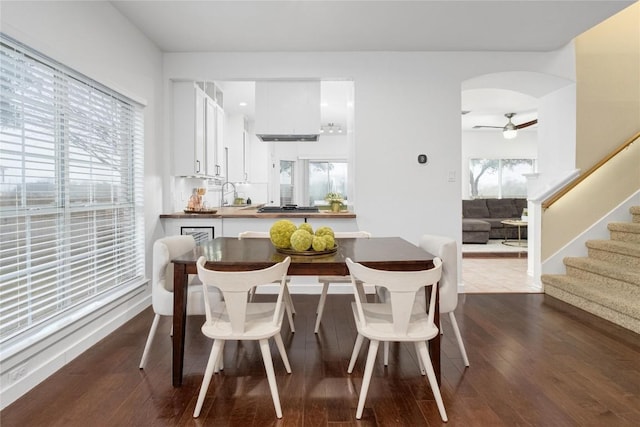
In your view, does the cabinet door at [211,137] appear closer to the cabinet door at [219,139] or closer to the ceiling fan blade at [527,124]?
the cabinet door at [219,139]

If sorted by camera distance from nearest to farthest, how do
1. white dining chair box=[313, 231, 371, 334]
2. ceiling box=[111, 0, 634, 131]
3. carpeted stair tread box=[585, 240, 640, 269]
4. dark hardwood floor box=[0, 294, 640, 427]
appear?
dark hardwood floor box=[0, 294, 640, 427]
white dining chair box=[313, 231, 371, 334]
ceiling box=[111, 0, 634, 131]
carpeted stair tread box=[585, 240, 640, 269]

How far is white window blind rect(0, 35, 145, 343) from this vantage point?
2.05 meters

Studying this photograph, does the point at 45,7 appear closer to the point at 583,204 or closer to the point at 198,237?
the point at 198,237

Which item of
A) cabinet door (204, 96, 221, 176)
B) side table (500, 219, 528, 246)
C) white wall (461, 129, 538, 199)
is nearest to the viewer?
cabinet door (204, 96, 221, 176)

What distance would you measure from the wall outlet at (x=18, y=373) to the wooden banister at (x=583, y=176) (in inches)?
187

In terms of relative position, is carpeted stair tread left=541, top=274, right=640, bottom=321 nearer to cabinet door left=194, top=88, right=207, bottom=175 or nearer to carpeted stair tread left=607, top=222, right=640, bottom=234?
carpeted stair tread left=607, top=222, right=640, bottom=234

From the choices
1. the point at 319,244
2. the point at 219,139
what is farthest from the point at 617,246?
the point at 219,139

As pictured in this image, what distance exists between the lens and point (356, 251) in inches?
90.7

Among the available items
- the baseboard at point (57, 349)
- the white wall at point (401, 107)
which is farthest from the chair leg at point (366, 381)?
the white wall at point (401, 107)

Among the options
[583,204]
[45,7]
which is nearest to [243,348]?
[45,7]

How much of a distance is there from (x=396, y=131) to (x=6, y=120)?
3273 millimetres

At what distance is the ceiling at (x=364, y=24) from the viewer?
3.07 meters

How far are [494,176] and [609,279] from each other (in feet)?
20.4

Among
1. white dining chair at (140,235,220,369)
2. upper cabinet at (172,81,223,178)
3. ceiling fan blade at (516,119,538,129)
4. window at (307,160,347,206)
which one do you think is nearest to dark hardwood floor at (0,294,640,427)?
white dining chair at (140,235,220,369)
